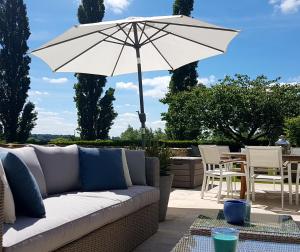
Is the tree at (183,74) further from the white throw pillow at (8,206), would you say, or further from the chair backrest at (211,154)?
the white throw pillow at (8,206)

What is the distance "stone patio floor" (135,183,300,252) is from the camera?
3.46 metres

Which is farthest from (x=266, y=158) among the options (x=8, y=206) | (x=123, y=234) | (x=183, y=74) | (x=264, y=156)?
(x=183, y=74)

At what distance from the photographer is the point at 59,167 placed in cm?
328

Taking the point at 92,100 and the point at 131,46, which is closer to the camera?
the point at 131,46

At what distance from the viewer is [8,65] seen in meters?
18.2

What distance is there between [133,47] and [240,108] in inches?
417

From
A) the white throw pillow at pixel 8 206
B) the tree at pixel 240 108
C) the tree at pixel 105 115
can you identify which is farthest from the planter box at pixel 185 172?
the tree at pixel 105 115

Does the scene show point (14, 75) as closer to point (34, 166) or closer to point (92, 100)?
point (92, 100)

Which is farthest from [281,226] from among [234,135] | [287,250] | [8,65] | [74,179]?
[8,65]

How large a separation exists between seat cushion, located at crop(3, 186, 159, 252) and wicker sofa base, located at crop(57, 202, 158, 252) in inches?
1.8

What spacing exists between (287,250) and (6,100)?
17.9 meters

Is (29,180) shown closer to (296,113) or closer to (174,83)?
(296,113)

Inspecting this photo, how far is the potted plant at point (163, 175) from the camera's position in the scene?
4.25 meters

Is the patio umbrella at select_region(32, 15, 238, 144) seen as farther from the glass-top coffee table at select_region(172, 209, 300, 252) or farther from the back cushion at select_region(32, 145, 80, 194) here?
the glass-top coffee table at select_region(172, 209, 300, 252)
